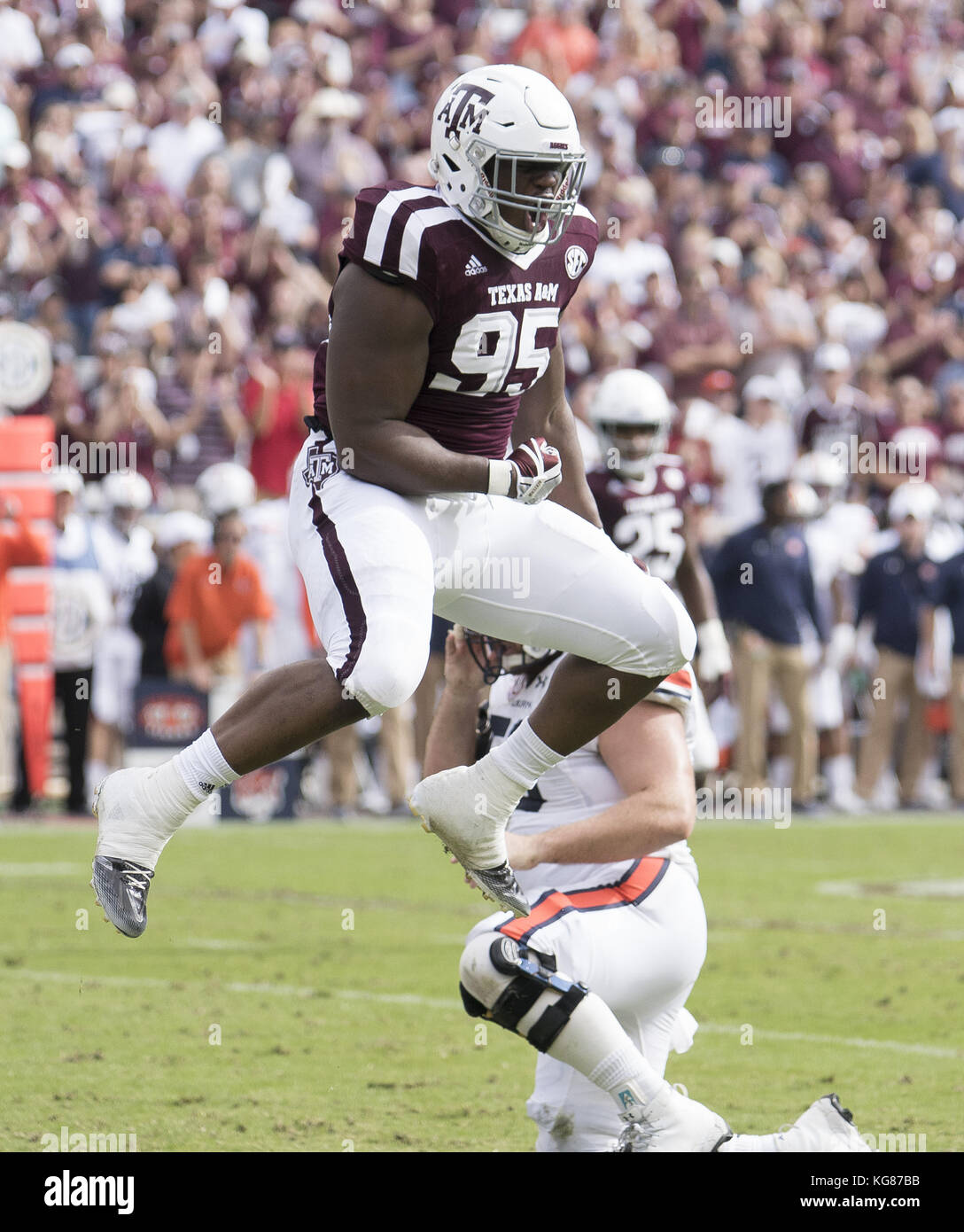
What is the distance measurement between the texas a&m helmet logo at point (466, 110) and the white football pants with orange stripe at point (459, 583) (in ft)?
2.46

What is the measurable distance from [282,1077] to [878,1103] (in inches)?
60.5

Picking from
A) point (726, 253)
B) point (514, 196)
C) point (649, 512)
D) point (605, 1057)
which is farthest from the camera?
point (726, 253)

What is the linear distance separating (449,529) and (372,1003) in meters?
2.57

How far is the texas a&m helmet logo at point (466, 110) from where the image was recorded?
13.6 ft

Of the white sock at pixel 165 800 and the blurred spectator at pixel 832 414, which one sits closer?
the white sock at pixel 165 800

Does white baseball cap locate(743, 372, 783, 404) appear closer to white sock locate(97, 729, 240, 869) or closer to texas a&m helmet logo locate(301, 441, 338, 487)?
texas a&m helmet logo locate(301, 441, 338, 487)

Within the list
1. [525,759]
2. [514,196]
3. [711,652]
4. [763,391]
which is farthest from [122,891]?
[763,391]

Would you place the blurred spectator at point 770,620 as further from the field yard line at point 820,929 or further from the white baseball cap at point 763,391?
the field yard line at point 820,929

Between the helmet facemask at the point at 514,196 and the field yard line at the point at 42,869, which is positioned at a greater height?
the helmet facemask at the point at 514,196

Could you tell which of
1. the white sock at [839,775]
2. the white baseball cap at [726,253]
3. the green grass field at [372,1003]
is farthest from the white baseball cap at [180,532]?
the white baseball cap at [726,253]

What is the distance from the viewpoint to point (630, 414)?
7598 mm

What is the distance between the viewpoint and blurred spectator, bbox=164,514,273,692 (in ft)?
38.6

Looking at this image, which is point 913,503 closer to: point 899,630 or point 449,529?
point 899,630

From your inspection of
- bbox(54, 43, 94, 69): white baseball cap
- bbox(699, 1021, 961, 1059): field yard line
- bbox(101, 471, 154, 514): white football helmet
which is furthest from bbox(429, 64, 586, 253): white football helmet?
bbox(54, 43, 94, 69): white baseball cap
